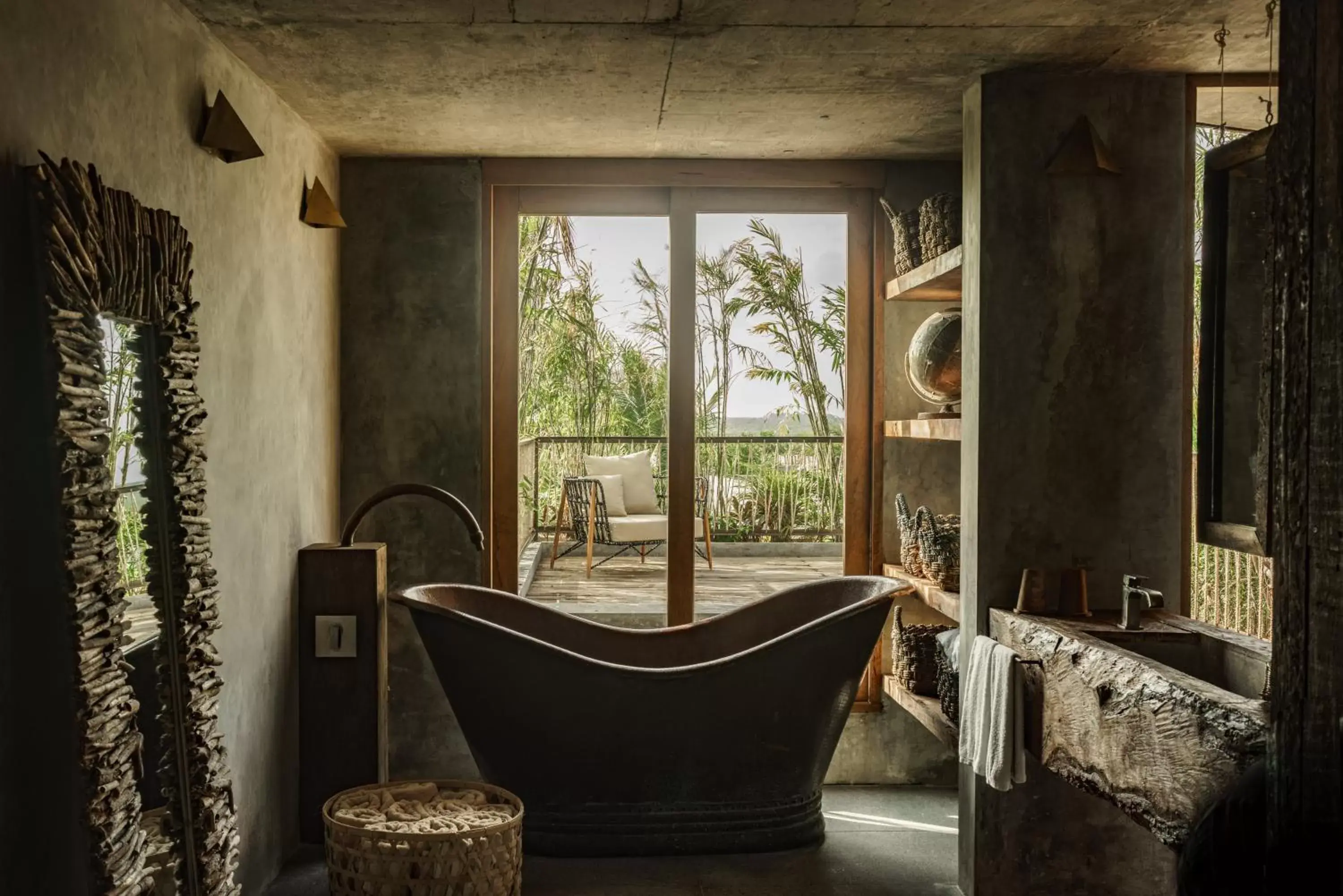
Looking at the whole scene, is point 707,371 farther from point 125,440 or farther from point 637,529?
point 125,440

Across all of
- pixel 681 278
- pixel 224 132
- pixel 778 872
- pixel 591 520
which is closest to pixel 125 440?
pixel 224 132

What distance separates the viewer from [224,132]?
2.88 meters

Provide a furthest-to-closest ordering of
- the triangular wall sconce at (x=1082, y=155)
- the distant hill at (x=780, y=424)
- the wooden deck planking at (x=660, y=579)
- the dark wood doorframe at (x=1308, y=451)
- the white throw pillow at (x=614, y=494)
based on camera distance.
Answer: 1. the distant hill at (x=780, y=424)
2. the white throw pillow at (x=614, y=494)
3. the wooden deck planking at (x=660, y=579)
4. the triangular wall sconce at (x=1082, y=155)
5. the dark wood doorframe at (x=1308, y=451)

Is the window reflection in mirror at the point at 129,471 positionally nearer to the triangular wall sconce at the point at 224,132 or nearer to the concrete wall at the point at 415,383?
the triangular wall sconce at the point at 224,132

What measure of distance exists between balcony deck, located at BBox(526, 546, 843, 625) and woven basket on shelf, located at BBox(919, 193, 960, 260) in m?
2.14

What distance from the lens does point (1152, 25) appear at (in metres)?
2.91

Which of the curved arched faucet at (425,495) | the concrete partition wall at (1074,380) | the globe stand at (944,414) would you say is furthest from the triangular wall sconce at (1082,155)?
the curved arched faucet at (425,495)

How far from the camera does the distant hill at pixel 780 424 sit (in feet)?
24.7

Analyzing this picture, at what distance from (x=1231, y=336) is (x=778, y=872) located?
2.41m

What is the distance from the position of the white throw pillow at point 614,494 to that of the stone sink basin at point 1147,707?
399 cm

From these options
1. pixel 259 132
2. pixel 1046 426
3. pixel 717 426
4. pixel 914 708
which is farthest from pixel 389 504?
pixel 717 426

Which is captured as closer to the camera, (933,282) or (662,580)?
(933,282)

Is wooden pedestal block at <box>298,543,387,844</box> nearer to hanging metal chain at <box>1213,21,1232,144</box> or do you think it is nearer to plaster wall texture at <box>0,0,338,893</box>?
plaster wall texture at <box>0,0,338,893</box>

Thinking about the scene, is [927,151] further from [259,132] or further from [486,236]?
[259,132]
